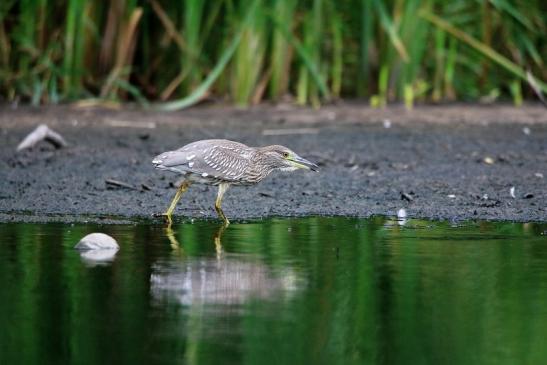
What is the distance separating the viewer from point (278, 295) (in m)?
6.25

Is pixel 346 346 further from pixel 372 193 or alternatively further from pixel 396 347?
pixel 372 193

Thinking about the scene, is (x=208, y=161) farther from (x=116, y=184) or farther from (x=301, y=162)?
(x=116, y=184)

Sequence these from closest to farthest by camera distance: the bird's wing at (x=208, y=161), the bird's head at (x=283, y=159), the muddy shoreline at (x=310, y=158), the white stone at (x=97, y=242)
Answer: the white stone at (x=97, y=242) → the bird's wing at (x=208, y=161) → the muddy shoreline at (x=310, y=158) → the bird's head at (x=283, y=159)

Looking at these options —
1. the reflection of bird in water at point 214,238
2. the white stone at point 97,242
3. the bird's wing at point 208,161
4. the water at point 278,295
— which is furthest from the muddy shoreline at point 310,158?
the white stone at point 97,242

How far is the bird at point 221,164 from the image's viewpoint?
9008 mm

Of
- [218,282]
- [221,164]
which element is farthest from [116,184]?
[218,282]

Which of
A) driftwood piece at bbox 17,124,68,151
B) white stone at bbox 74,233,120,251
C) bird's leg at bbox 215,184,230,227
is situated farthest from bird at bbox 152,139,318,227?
driftwood piece at bbox 17,124,68,151

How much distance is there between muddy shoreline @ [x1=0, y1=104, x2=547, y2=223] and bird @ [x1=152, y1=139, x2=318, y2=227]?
236 millimetres

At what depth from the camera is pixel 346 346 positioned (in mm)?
5242

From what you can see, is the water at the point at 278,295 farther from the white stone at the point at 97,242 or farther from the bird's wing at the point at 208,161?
the bird's wing at the point at 208,161

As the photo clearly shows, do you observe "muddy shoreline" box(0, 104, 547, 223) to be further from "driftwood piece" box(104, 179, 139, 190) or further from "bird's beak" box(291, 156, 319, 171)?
"bird's beak" box(291, 156, 319, 171)

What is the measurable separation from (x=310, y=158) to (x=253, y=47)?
2418 millimetres

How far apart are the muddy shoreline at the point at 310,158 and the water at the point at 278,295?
86cm

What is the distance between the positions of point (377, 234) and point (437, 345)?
9.68ft
